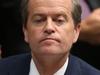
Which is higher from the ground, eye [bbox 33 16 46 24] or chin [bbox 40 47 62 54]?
eye [bbox 33 16 46 24]

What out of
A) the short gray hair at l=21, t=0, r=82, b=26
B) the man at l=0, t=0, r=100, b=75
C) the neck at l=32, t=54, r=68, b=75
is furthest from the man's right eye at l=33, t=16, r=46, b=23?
the neck at l=32, t=54, r=68, b=75

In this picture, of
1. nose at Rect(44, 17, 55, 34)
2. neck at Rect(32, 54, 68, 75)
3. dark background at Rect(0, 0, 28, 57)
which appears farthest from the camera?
dark background at Rect(0, 0, 28, 57)

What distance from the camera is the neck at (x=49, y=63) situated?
2742 mm

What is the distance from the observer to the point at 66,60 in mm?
2855

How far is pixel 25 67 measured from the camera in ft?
9.46

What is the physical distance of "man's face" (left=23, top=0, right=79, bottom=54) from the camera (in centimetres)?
264

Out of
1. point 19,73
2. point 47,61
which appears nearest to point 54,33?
point 47,61

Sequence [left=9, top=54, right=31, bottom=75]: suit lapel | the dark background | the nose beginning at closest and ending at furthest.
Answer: the nose < [left=9, top=54, right=31, bottom=75]: suit lapel < the dark background

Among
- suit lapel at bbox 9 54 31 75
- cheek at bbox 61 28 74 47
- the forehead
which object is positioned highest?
the forehead

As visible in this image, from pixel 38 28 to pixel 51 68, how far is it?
283mm

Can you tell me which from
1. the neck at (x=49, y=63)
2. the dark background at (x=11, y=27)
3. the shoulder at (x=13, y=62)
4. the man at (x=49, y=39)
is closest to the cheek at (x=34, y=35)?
the man at (x=49, y=39)

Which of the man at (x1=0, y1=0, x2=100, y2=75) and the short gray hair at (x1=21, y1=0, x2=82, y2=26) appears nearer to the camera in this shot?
the man at (x1=0, y1=0, x2=100, y2=75)

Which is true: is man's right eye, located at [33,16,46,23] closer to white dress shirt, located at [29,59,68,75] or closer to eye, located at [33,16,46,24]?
eye, located at [33,16,46,24]

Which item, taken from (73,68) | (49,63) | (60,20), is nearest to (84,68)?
(73,68)
